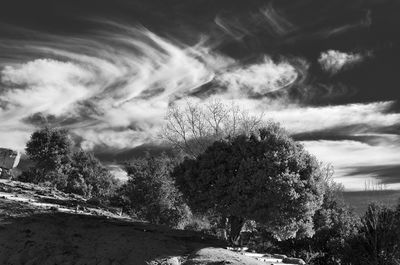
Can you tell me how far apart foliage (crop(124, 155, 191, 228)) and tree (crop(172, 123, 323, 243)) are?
17.9 metres

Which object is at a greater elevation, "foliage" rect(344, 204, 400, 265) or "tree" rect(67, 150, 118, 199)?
"tree" rect(67, 150, 118, 199)

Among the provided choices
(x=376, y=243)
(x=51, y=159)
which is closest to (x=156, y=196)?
(x=51, y=159)

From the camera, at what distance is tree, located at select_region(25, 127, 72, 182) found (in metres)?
52.1

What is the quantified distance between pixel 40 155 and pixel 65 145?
10.5 feet

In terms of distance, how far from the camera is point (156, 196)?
41.4 metres

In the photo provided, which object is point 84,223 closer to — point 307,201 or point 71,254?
point 71,254

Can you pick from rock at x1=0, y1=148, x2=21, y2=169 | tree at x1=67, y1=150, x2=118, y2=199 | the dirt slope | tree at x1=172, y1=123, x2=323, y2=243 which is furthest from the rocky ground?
tree at x1=67, y1=150, x2=118, y2=199

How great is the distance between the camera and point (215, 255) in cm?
1477

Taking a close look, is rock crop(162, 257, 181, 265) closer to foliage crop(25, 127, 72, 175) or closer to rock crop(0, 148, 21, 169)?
rock crop(0, 148, 21, 169)

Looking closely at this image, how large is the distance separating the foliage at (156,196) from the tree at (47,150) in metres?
13.5

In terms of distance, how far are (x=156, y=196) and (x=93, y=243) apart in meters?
25.0

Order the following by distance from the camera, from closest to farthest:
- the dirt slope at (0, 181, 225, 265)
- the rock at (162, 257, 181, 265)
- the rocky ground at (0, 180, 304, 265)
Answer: the rock at (162, 257, 181, 265), the rocky ground at (0, 180, 304, 265), the dirt slope at (0, 181, 225, 265)

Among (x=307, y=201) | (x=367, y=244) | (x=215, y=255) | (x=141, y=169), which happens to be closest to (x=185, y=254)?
(x=215, y=255)

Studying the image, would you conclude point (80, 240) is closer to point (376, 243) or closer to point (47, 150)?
point (376, 243)
